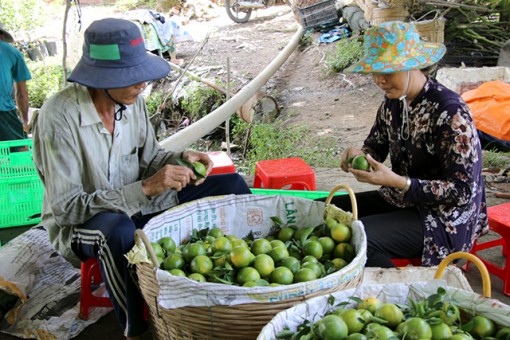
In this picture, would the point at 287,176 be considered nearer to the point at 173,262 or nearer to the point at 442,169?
the point at 442,169

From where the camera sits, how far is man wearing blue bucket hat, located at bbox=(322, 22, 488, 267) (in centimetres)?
224

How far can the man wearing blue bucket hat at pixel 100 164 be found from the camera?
2.17 metres

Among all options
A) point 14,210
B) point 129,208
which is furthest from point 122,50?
point 14,210

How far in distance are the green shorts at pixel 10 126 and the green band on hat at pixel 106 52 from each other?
295 cm

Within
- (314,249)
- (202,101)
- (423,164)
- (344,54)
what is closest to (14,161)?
(314,249)

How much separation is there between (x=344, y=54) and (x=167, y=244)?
717 cm

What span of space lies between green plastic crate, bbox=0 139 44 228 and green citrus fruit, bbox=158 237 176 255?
2057 mm

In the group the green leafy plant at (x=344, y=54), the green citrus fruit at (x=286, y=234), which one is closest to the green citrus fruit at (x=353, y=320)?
the green citrus fruit at (x=286, y=234)

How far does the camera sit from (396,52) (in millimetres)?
2352

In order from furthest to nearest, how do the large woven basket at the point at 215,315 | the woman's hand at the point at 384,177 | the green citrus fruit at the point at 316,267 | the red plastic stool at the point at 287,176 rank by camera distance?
the red plastic stool at the point at 287,176
the woman's hand at the point at 384,177
the green citrus fruit at the point at 316,267
the large woven basket at the point at 215,315

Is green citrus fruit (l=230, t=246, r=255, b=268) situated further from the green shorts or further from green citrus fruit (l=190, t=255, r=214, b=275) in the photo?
the green shorts

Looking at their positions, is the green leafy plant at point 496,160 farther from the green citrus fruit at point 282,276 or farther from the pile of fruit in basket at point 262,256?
the green citrus fruit at point 282,276

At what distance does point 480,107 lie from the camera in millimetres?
5648

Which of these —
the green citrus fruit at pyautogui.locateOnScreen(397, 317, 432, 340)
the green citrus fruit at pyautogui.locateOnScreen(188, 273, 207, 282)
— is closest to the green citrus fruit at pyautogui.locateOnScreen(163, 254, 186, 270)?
the green citrus fruit at pyautogui.locateOnScreen(188, 273, 207, 282)
